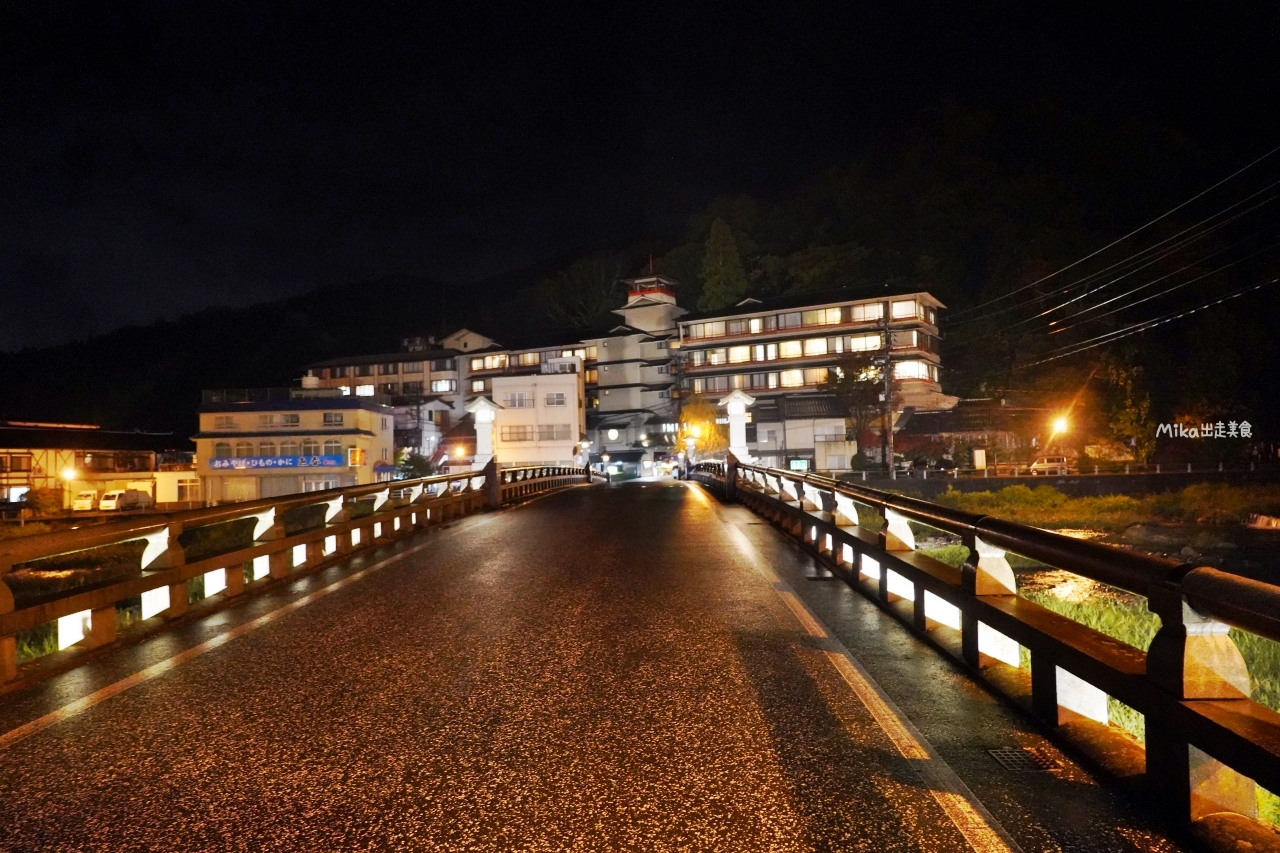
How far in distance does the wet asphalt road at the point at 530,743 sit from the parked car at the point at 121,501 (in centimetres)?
5258

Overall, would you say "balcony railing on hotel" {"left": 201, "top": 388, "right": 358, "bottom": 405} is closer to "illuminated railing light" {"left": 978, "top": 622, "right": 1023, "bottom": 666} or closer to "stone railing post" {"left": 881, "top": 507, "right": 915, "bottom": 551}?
"stone railing post" {"left": 881, "top": 507, "right": 915, "bottom": 551}

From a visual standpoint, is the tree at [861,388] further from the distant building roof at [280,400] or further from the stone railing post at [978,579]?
the stone railing post at [978,579]

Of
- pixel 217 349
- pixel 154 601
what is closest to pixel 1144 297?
pixel 154 601

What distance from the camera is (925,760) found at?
4023mm

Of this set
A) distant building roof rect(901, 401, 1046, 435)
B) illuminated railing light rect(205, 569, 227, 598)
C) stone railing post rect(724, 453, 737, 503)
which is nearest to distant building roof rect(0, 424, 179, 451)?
stone railing post rect(724, 453, 737, 503)

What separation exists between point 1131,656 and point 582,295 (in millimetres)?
97789

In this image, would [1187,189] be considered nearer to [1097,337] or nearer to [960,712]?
[1097,337]

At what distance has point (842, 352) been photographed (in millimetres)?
64688

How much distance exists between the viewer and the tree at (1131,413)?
54750 millimetres

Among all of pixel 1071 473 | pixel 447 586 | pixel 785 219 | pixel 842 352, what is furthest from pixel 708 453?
pixel 447 586

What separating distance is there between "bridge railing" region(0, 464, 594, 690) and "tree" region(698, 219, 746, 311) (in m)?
63.7

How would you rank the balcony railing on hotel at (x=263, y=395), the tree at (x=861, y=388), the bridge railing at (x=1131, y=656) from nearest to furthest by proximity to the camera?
the bridge railing at (x=1131, y=656) → the tree at (x=861, y=388) → the balcony railing on hotel at (x=263, y=395)

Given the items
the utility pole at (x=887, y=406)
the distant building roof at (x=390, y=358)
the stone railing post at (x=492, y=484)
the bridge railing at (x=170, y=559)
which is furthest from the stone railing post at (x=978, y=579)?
the distant building roof at (x=390, y=358)

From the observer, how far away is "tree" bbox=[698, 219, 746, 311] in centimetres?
7988
